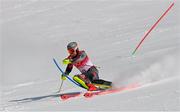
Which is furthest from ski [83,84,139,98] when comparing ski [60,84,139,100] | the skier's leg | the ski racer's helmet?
the ski racer's helmet

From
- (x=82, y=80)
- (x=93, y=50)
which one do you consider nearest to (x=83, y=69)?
(x=82, y=80)

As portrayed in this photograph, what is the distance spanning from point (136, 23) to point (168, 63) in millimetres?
15356

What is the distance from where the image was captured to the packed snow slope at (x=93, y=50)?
1007 centimetres

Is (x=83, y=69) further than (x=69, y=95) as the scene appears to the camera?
Yes

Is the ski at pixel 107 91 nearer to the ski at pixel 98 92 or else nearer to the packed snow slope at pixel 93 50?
the ski at pixel 98 92

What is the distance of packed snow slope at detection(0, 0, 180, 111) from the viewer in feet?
33.0

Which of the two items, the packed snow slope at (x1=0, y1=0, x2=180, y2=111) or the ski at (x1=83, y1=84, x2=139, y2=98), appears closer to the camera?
the packed snow slope at (x1=0, y1=0, x2=180, y2=111)

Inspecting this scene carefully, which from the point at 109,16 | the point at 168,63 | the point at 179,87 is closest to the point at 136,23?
the point at 109,16

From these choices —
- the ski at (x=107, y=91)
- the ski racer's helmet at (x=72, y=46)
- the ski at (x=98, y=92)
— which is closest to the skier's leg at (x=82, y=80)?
the ski at (x=98, y=92)

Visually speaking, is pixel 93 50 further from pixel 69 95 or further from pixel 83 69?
pixel 69 95

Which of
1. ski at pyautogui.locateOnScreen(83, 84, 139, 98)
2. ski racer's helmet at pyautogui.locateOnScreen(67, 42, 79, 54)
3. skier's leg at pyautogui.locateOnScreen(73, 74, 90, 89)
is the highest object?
ski racer's helmet at pyautogui.locateOnScreen(67, 42, 79, 54)

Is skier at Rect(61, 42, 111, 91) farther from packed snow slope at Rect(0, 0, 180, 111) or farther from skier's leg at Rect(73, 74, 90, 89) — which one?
packed snow slope at Rect(0, 0, 180, 111)

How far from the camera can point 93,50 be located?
22828mm

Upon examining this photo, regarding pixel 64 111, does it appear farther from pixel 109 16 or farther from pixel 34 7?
pixel 34 7
